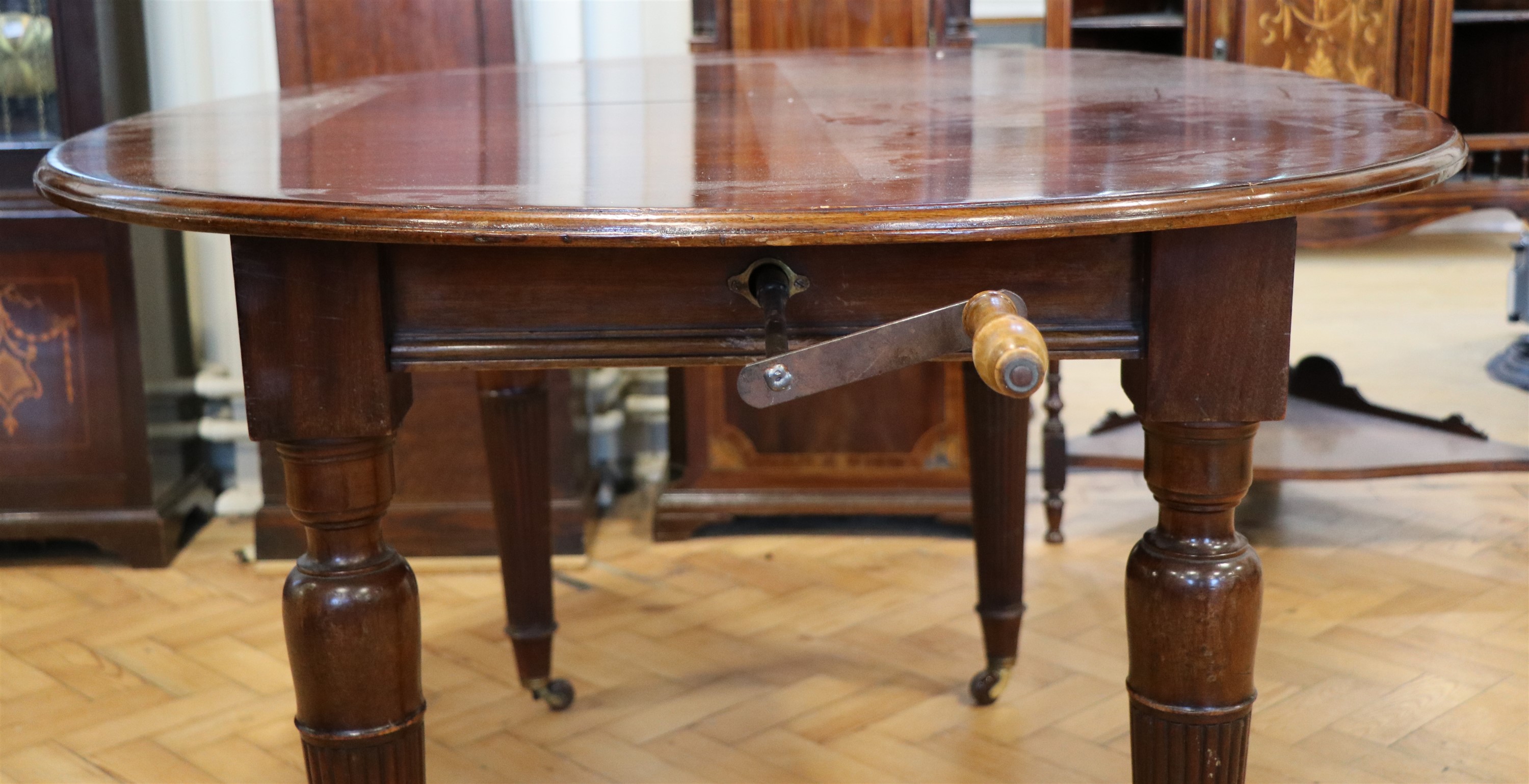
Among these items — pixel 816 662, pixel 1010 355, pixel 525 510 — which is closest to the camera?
pixel 1010 355

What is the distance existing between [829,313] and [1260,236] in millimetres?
298

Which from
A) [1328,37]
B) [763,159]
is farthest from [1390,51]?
[763,159]

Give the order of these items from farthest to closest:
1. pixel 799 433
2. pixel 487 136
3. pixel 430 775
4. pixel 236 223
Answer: pixel 799 433
pixel 430 775
pixel 487 136
pixel 236 223

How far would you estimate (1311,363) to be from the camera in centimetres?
304

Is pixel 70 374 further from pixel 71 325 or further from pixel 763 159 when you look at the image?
pixel 763 159

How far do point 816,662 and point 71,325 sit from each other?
1494 millimetres

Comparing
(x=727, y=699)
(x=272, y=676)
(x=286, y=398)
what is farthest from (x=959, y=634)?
(x=286, y=398)

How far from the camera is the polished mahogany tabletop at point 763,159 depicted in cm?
93

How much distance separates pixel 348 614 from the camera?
1099 millimetres

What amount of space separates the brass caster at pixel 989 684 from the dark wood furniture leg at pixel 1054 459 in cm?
69

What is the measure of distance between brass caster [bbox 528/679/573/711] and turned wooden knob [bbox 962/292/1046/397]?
142 cm

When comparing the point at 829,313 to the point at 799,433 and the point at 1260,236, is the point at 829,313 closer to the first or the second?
the point at 1260,236

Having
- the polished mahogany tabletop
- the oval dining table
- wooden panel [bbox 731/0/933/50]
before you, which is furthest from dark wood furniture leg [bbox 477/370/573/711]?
wooden panel [bbox 731/0/933/50]

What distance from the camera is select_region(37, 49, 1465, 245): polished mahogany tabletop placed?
0.93 meters
